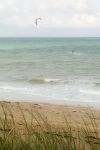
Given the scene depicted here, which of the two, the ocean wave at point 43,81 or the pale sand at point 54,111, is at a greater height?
the pale sand at point 54,111

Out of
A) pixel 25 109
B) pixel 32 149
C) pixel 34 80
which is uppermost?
pixel 32 149

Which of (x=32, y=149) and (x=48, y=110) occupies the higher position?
(x=32, y=149)

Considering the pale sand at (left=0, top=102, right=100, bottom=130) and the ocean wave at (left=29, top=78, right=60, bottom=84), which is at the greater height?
the pale sand at (left=0, top=102, right=100, bottom=130)

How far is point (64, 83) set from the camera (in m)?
17.9

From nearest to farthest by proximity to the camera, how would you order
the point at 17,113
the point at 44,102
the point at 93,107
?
the point at 17,113, the point at 93,107, the point at 44,102

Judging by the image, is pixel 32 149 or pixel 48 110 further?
pixel 48 110

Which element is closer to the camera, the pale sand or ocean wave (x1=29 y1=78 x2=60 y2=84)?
the pale sand

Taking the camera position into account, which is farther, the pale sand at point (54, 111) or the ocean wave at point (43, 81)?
the ocean wave at point (43, 81)

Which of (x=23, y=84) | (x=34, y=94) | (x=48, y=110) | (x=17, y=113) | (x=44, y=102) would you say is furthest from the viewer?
(x=23, y=84)

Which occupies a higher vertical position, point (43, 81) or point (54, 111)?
point (54, 111)

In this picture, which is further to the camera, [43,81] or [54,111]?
[43,81]

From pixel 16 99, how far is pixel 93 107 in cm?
276

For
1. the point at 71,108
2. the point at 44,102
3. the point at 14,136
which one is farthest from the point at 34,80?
the point at 14,136

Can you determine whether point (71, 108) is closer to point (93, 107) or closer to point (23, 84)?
point (93, 107)
